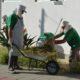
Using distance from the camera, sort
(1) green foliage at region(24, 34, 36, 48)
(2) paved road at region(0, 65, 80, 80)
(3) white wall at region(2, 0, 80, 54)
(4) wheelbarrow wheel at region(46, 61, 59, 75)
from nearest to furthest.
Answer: (2) paved road at region(0, 65, 80, 80)
(4) wheelbarrow wheel at region(46, 61, 59, 75)
(1) green foliage at region(24, 34, 36, 48)
(3) white wall at region(2, 0, 80, 54)

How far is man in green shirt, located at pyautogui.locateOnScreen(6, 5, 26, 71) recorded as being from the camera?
12.0 meters

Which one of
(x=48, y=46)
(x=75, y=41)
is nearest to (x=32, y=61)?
(x=48, y=46)

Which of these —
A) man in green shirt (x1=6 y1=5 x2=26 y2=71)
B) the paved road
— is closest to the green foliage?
man in green shirt (x1=6 y1=5 x2=26 y2=71)

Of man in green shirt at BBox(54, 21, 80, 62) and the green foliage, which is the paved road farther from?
the green foliage

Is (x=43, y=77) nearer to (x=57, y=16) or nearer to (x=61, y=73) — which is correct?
(x=61, y=73)

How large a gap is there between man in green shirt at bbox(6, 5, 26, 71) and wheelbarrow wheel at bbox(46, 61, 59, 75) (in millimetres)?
906

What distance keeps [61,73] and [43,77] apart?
0.82 m

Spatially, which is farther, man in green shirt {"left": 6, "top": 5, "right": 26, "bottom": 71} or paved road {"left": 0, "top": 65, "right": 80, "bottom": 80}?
man in green shirt {"left": 6, "top": 5, "right": 26, "bottom": 71}

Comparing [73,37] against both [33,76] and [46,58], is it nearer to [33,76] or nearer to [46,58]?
[46,58]

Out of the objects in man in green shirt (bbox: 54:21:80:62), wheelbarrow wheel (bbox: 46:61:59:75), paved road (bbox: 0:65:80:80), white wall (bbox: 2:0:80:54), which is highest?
white wall (bbox: 2:0:80:54)

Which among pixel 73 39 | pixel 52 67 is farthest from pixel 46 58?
pixel 73 39

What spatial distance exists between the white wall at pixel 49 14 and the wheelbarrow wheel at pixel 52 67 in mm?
2421

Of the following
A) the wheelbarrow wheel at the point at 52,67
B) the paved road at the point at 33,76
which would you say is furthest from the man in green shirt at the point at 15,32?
the wheelbarrow wheel at the point at 52,67

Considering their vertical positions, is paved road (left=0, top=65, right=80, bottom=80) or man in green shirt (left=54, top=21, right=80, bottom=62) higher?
man in green shirt (left=54, top=21, right=80, bottom=62)
